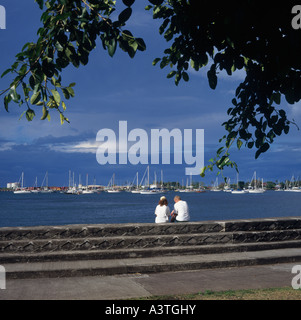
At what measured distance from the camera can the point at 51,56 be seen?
5176 millimetres

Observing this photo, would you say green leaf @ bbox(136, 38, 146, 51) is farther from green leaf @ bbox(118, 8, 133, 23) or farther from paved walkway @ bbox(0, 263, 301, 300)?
paved walkway @ bbox(0, 263, 301, 300)

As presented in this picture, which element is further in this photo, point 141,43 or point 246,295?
point 246,295

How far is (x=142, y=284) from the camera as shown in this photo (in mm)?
8383

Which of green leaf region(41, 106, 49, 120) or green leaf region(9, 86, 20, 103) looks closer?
green leaf region(9, 86, 20, 103)

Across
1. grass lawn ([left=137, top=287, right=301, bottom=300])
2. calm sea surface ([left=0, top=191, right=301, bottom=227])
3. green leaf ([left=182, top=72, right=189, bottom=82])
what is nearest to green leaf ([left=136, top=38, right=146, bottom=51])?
green leaf ([left=182, top=72, right=189, bottom=82])

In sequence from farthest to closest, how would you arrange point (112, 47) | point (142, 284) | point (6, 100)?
point (142, 284), point (112, 47), point (6, 100)

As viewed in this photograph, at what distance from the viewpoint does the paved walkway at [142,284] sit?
24.9 ft

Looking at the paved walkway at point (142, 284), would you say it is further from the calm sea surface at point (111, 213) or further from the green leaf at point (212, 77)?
the calm sea surface at point (111, 213)

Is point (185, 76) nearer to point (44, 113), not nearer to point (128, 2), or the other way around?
point (128, 2)

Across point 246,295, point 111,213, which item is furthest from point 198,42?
point 111,213

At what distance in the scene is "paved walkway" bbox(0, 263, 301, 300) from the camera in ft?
24.9

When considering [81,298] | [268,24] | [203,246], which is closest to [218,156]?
[268,24]

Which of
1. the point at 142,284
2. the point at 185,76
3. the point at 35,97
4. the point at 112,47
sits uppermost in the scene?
the point at 185,76

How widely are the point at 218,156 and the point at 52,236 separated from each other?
4.98 meters
